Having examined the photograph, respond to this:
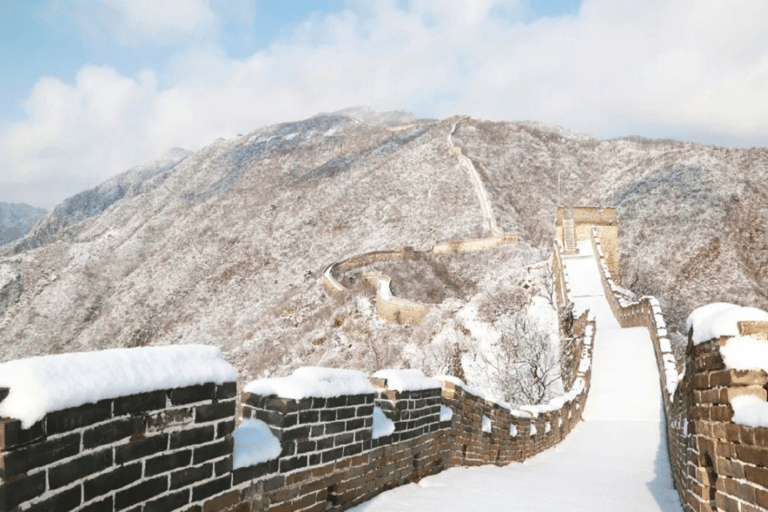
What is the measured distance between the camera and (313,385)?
474 centimetres

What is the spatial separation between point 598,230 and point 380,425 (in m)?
31.4

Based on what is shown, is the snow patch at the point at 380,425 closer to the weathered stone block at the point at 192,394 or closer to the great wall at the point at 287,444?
the great wall at the point at 287,444

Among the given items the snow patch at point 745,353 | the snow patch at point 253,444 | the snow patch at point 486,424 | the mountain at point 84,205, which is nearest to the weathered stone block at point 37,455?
the snow patch at point 253,444

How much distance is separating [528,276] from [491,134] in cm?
4515

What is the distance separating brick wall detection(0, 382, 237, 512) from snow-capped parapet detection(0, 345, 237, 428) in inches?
2.2

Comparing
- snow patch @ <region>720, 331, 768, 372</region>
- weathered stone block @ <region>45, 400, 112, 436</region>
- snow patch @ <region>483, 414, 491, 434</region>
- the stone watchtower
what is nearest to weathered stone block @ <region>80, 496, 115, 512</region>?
weathered stone block @ <region>45, 400, 112, 436</region>

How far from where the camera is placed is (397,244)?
50.6 meters

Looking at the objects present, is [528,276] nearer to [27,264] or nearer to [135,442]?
[135,442]

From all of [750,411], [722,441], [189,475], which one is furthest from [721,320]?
[189,475]

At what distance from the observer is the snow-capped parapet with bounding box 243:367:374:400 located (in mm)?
4484

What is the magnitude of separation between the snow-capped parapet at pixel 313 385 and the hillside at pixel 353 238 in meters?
21.1

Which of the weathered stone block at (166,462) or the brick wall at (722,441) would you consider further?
the brick wall at (722,441)

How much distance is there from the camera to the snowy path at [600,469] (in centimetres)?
612

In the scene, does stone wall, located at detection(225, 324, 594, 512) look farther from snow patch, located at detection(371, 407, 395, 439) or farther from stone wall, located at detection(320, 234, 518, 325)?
stone wall, located at detection(320, 234, 518, 325)
